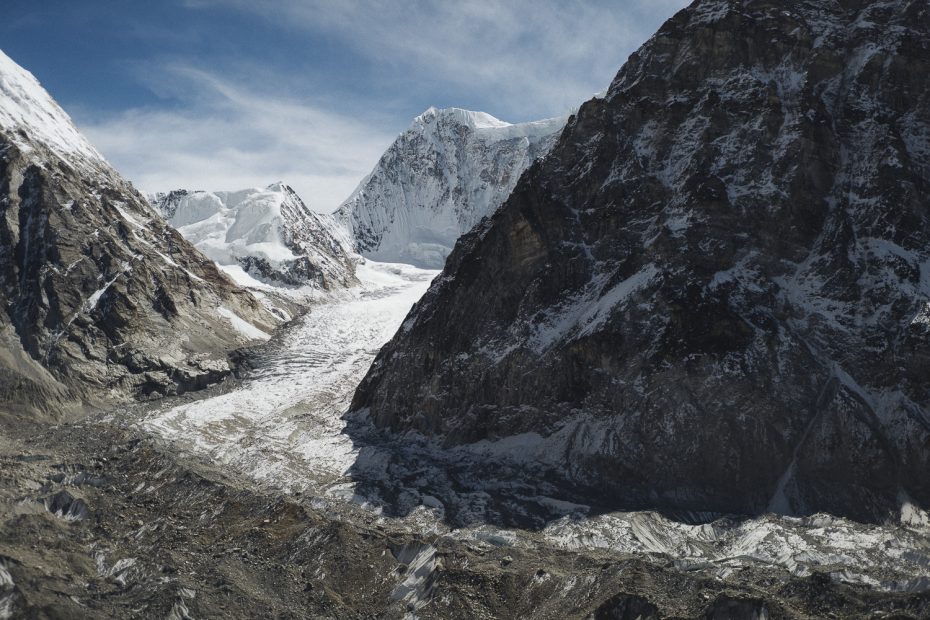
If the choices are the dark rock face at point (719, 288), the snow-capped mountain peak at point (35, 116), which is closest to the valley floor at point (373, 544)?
the dark rock face at point (719, 288)

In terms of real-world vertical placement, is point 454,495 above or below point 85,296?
below

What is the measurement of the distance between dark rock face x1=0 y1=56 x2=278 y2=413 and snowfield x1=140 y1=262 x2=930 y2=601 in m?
11.7

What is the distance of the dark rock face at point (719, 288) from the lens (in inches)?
2749

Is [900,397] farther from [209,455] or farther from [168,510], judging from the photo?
[209,455]

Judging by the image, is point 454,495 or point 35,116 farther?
point 35,116

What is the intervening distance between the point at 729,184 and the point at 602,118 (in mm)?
20512

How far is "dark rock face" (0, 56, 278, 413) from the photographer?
113 meters

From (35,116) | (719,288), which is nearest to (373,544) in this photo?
(719,288)

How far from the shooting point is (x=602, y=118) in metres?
101

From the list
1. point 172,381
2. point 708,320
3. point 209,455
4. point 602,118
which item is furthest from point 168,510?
point 602,118

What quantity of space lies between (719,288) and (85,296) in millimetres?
92290

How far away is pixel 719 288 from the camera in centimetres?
7975

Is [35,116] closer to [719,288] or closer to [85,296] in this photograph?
[85,296]

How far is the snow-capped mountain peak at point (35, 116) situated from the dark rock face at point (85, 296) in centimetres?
66
